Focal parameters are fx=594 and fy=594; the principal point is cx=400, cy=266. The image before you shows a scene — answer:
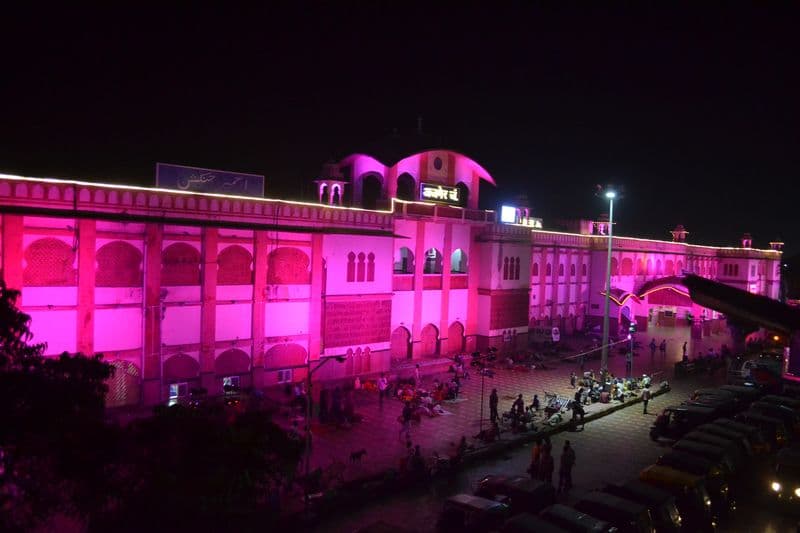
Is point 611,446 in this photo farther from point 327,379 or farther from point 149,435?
point 149,435

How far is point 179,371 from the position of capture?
23469 millimetres

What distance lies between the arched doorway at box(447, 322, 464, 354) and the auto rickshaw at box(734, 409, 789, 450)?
17265mm

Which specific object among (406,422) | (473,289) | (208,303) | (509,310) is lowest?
(406,422)

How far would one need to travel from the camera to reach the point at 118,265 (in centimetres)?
2191

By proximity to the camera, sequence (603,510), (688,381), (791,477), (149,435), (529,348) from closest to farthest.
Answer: (149,435), (603,510), (791,477), (688,381), (529,348)

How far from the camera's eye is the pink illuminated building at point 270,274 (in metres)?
20.8

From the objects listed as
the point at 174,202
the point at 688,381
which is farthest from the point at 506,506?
the point at 688,381

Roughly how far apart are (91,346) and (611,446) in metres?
19.2

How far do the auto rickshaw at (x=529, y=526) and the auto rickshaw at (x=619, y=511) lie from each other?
1.60 metres

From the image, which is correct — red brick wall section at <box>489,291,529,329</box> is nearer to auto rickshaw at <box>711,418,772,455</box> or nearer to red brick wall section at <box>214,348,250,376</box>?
red brick wall section at <box>214,348,250,376</box>

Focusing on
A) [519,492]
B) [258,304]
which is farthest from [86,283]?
[519,492]

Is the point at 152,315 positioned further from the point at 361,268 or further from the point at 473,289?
the point at 473,289

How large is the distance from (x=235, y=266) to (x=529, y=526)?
16.8 m

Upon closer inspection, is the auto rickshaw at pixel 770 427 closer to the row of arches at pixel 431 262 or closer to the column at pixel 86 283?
the row of arches at pixel 431 262
